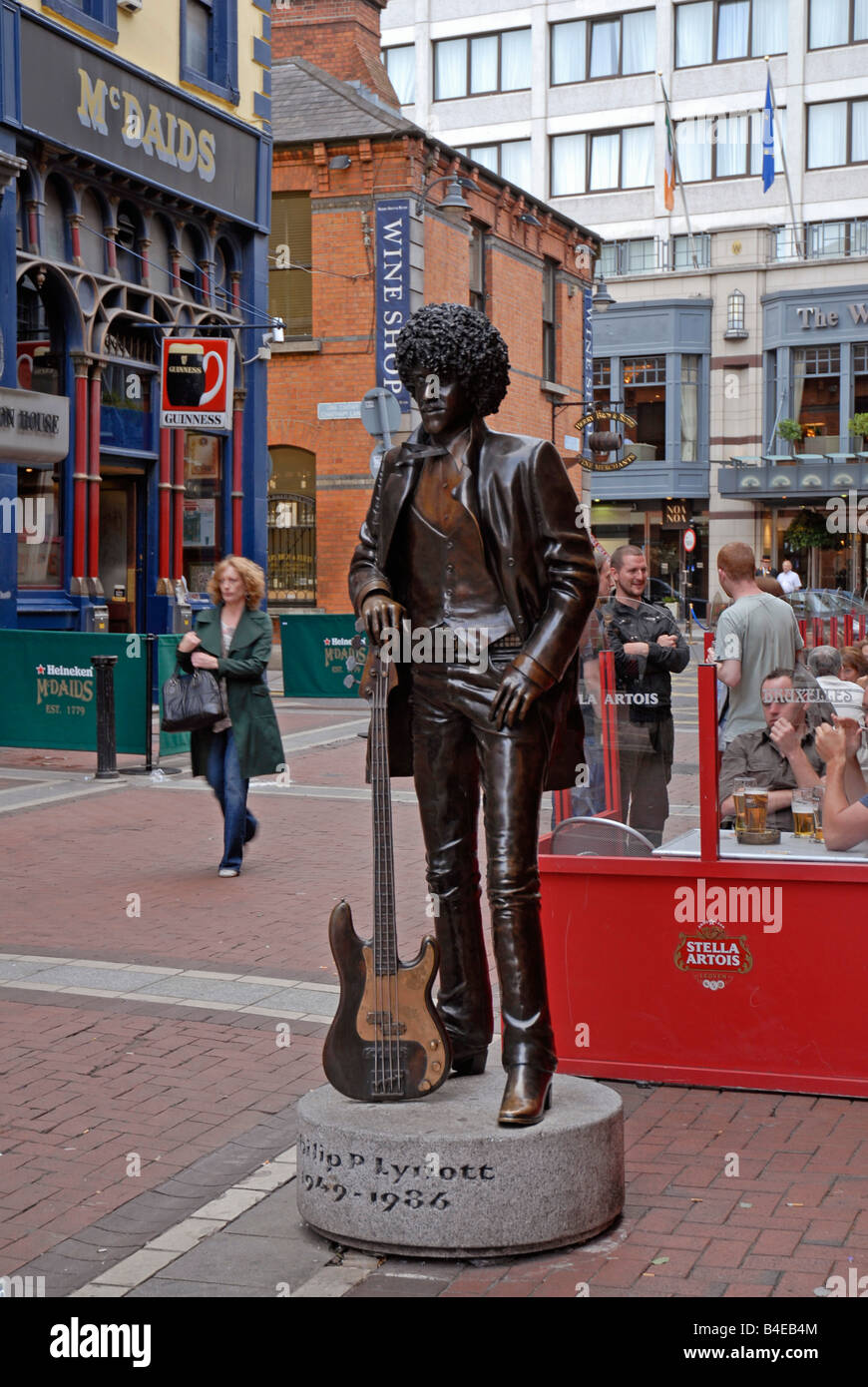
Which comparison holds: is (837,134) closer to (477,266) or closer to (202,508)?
(477,266)

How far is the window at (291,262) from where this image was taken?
25.5 metres

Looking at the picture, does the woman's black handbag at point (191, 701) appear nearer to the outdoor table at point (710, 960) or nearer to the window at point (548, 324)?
the outdoor table at point (710, 960)

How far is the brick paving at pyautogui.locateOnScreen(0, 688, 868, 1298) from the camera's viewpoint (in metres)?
3.92

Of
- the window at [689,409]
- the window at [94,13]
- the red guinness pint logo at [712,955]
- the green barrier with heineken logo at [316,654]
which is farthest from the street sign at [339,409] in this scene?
the window at [689,409]

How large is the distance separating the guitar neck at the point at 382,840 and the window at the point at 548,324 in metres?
28.2

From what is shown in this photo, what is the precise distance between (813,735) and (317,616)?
47.0ft

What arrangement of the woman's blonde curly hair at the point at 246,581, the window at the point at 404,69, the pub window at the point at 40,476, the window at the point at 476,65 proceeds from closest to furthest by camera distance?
1. the woman's blonde curly hair at the point at 246,581
2. the pub window at the point at 40,476
3. the window at the point at 476,65
4. the window at the point at 404,69

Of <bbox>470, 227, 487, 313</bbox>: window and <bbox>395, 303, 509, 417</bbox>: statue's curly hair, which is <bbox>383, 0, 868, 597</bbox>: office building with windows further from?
<bbox>395, 303, 509, 417</bbox>: statue's curly hair

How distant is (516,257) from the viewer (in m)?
29.9

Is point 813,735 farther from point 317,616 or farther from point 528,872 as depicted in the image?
point 317,616

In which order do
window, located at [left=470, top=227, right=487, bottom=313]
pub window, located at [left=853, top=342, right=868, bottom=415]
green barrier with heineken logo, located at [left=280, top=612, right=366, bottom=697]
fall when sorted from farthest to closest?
pub window, located at [left=853, top=342, right=868, bottom=415], window, located at [left=470, top=227, right=487, bottom=313], green barrier with heineken logo, located at [left=280, top=612, right=366, bottom=697]

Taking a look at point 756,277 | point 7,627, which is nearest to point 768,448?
point 756,277

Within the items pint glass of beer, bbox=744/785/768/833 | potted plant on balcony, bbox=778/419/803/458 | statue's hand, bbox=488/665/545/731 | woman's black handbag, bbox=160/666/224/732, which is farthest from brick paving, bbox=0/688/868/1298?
potted plant on balcony, bbox=778/419/803/458

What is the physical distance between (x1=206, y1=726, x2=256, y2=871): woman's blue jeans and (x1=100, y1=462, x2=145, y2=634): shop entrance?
31.1 ft
